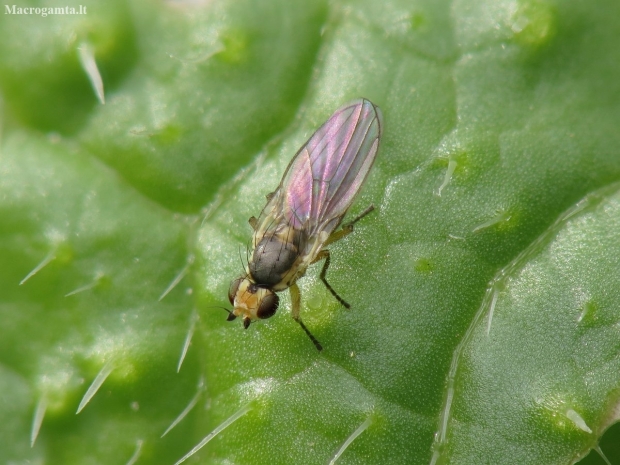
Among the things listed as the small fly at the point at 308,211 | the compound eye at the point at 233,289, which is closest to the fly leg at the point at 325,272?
the small fly at the point at 308,211

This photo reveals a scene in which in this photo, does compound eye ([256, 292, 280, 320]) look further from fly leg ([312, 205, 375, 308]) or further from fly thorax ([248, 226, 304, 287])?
fly leg ([312, 205, 375, 308])

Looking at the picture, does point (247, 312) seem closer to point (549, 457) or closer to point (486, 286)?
point (486, 286)

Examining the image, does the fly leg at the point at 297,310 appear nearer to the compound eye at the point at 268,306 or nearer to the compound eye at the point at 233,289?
the compound eye at the point at 268,306

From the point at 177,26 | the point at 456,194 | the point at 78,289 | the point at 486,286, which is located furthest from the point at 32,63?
the point at 486,286

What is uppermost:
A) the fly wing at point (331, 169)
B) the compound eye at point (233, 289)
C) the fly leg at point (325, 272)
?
the fly wing at point (331, 169)

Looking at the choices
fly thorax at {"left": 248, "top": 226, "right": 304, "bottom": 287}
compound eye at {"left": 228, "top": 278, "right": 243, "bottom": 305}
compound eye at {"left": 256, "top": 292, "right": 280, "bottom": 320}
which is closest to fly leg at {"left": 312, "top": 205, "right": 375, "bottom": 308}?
fly thorax at {"left": 248, "top": 226, "right": 304, "bottom": 287}

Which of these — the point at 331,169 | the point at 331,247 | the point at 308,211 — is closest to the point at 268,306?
the point at 331,247
